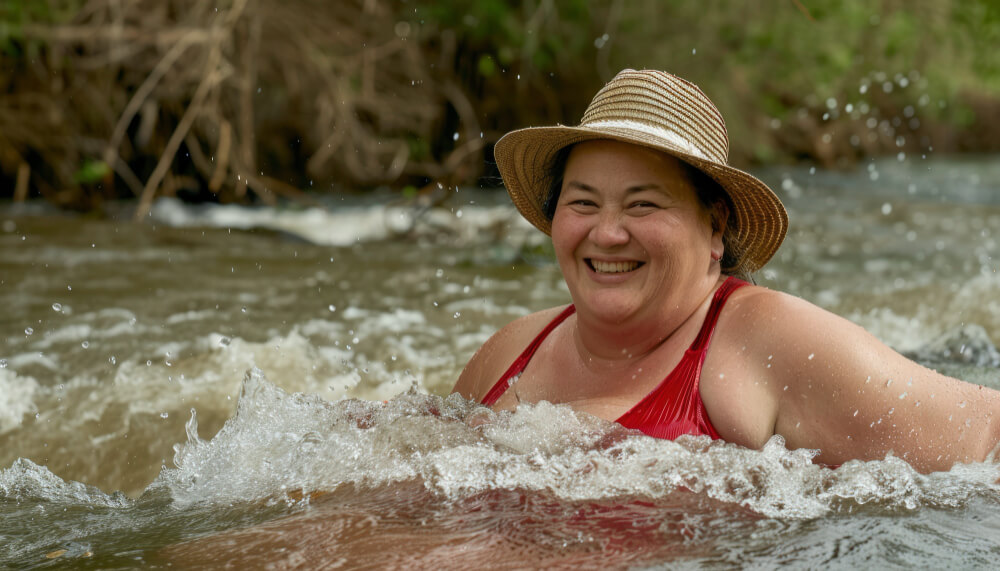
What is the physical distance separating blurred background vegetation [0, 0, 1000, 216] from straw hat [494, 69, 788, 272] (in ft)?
16.6

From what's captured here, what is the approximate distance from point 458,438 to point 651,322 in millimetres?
594

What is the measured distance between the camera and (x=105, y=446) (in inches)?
150

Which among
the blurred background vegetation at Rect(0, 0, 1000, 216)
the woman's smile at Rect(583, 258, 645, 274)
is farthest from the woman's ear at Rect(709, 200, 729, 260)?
the blurred background vegetation at Rect(0, 0, 1000, 216)

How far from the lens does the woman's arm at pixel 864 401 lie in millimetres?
2428

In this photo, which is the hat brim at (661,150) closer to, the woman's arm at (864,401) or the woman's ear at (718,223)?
the woman's ear at (718,223)

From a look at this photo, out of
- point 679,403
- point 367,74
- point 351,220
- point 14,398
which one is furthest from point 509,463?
point 367,74

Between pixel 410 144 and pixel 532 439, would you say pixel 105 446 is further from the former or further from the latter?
pixel 410 144

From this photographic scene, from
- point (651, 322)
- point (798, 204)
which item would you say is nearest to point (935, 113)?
point (798, 204)

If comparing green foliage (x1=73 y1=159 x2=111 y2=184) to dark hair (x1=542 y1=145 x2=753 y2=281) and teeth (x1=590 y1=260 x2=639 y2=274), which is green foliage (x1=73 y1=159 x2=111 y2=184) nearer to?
dark hair (x1=542 y1=145 x2=753 y2=281)

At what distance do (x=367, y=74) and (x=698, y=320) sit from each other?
7.04m

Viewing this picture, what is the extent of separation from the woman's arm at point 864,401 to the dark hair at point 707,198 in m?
0.34

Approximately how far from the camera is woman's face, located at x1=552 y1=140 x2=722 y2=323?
257 centimetres

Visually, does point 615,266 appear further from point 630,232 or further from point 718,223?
point 718,223

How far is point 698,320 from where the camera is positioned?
272cm
